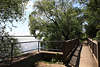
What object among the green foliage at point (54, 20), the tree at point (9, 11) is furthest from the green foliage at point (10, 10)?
the green foliage at point (54, 20)

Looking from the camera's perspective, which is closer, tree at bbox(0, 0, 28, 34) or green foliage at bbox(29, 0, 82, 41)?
tree at bbox(0, 0, 28, 34)

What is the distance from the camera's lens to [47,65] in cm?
434

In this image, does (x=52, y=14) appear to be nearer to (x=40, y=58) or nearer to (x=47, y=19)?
(x=47, y=19)

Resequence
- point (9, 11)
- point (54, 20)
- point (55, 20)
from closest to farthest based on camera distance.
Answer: point (9, 11)
point (55, 20)
point (54, 20)

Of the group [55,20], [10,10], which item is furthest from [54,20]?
[10,10]

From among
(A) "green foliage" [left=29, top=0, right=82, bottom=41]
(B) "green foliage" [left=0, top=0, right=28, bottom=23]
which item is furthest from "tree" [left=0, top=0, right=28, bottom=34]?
(A) "green foliage" [left=29, top=0, right=82, bottom=41]

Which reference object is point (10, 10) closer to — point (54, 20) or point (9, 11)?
point (9, 11)

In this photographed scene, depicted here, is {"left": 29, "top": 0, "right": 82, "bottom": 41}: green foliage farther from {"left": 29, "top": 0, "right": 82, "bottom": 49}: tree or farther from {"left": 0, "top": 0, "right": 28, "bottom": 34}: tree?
{"left": 0, "top": 0, "right": 28, "bottom": 34}: tree

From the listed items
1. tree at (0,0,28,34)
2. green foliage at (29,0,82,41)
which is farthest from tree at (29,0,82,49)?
tree at (0,0,28,34)

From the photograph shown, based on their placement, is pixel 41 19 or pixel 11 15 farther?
pixel 41 19

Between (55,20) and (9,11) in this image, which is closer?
(9,11)

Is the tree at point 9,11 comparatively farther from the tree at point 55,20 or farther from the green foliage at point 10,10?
the tree at point 55,20

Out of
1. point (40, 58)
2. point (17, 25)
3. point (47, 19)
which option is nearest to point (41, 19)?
point (47, 19)

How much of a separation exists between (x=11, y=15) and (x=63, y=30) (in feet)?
37.6
